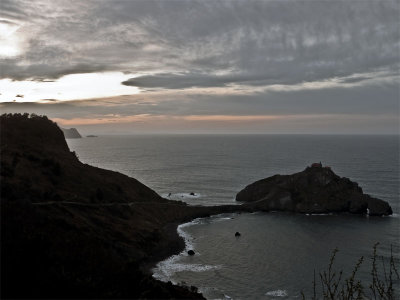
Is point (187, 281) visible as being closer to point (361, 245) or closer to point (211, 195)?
point (361, 245)

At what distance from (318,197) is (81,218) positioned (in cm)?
6940

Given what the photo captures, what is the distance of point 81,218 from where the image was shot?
60.0 meters

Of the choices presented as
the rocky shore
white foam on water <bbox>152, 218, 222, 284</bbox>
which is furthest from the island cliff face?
white foam on water <bbox>152, 218, 222, 284</bbox>

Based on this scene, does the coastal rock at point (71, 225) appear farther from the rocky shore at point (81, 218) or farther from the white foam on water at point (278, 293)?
the white foam on water at point (278, 293)

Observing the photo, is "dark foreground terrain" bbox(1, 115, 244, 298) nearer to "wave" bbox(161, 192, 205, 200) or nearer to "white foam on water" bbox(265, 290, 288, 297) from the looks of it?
"white foam on water" bbox(265, 290, 288, 297)

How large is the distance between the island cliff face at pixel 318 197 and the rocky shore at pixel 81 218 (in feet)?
0.95

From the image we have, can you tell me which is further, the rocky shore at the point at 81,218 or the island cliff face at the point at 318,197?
the island cliff face at the point at 318,197

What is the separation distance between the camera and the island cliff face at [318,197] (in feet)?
331

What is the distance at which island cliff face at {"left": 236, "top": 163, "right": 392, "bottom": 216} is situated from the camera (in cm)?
10081

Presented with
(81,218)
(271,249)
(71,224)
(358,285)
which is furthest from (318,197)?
(358,285)

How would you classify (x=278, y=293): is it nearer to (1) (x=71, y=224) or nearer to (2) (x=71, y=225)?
(2) (x=71, y=225)

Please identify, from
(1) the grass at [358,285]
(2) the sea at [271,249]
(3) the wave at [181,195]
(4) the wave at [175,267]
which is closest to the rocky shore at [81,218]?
(4) the wave at [175,267]

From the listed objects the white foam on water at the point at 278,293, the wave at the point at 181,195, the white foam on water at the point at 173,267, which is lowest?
the white foam on water at the point at 278,293

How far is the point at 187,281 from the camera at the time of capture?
2128 inches
